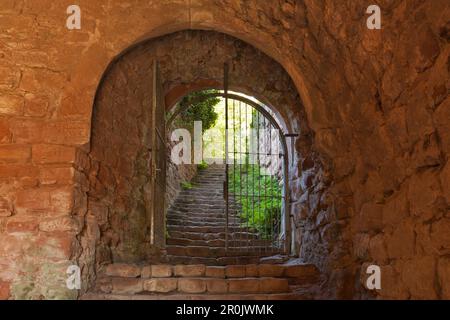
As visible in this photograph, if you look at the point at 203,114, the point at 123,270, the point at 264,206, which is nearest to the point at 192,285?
the point at 123,270

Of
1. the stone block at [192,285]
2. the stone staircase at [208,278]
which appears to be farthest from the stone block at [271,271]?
the stone block at [192,285]

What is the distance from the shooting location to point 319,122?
12.8ft

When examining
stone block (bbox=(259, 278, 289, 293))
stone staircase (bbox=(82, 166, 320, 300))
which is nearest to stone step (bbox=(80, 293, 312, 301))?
stone staircase (bbox=(82, 166, 320, 300))

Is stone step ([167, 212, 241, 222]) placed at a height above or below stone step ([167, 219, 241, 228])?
above

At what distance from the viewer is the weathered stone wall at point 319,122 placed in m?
2.33

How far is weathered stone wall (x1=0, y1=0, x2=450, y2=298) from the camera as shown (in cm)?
233

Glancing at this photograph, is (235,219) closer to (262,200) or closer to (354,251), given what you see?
(262,200)

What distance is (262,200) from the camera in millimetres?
8320

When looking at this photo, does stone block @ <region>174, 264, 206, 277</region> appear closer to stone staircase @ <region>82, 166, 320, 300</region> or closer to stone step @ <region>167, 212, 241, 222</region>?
stone staircase @ <region>82, 166, 320, 300</region>

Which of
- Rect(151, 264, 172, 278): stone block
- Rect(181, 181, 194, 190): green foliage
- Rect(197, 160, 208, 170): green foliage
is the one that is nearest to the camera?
Rect(151, 264, 172, 278): stone block

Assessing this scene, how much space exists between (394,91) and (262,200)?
5.80 metres

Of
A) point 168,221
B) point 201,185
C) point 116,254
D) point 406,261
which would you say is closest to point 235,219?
point 168,221

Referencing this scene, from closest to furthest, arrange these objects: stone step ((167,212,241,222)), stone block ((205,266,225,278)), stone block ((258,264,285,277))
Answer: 1. stone block ((205,266,225,278))
2. stone block ((258,264,285,277))
3. stone step ((167,212,241,222))

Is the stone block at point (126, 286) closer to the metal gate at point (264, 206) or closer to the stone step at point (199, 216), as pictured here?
the metal gate at point (264, 206)
